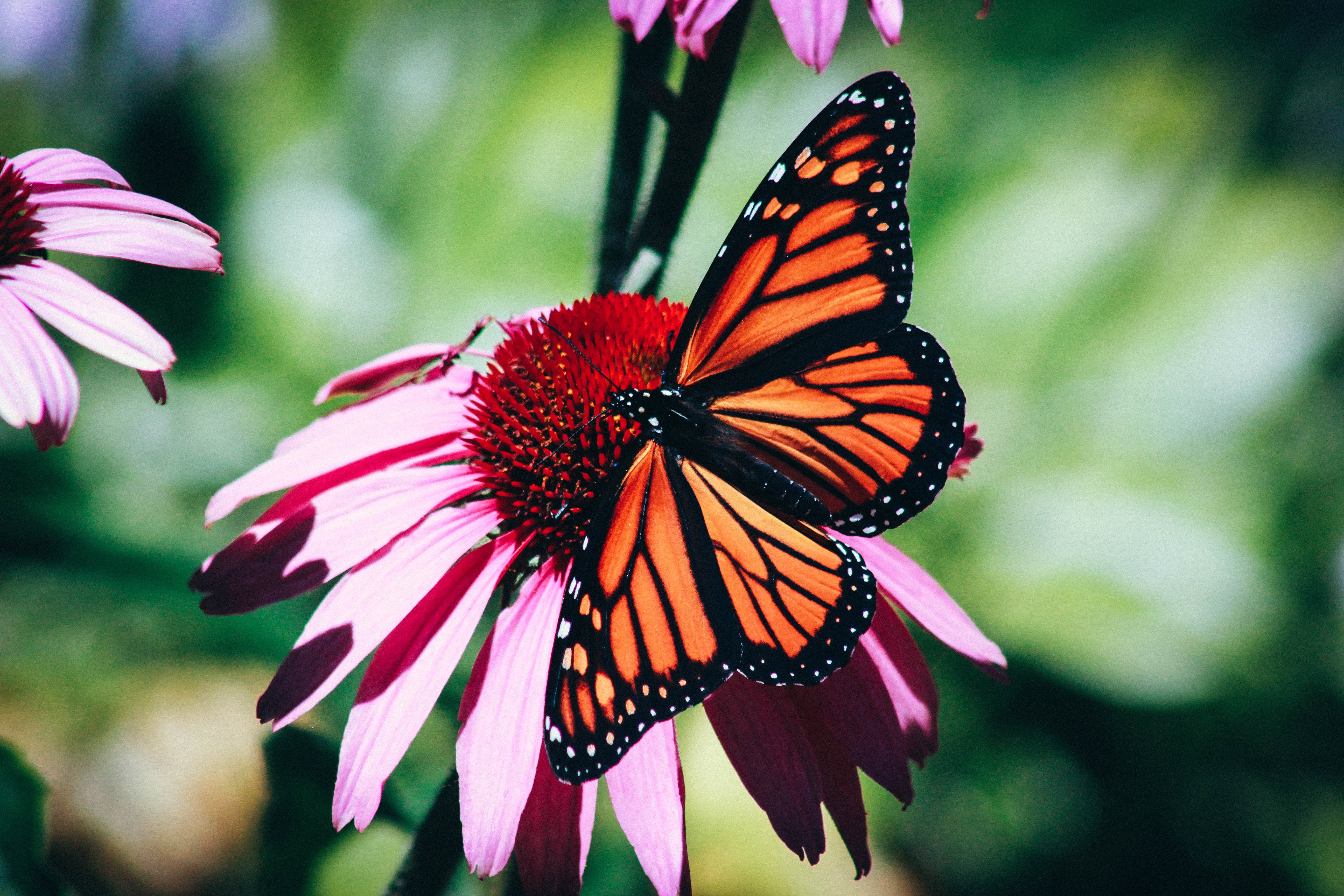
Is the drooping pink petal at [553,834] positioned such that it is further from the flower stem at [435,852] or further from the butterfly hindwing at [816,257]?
the butterfly hindwing at [816,257]

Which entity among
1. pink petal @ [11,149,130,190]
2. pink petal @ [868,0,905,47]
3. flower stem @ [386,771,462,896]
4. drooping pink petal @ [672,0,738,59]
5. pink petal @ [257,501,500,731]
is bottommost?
flower stem @ [386,771,462,896]

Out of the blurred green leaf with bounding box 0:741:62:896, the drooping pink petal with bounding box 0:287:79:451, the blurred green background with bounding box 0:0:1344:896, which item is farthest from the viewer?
the blurred green background with bounding box 0:0:1344:896

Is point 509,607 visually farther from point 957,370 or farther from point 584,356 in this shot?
point 957,370

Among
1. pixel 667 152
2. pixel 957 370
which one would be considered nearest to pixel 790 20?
pixel 667 152

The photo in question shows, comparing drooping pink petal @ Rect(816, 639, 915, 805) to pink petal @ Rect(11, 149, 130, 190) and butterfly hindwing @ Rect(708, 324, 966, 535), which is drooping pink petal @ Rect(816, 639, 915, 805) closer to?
butterfly hindwing @ Rect(708, 324, 966, 535)

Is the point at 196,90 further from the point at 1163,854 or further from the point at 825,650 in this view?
the point at 1163,854

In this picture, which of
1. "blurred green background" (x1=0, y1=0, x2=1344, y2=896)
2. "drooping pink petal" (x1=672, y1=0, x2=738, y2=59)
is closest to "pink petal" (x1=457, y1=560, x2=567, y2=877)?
"drooping pink petal" (x1=672, y1=0, x2=738, y2=59)
